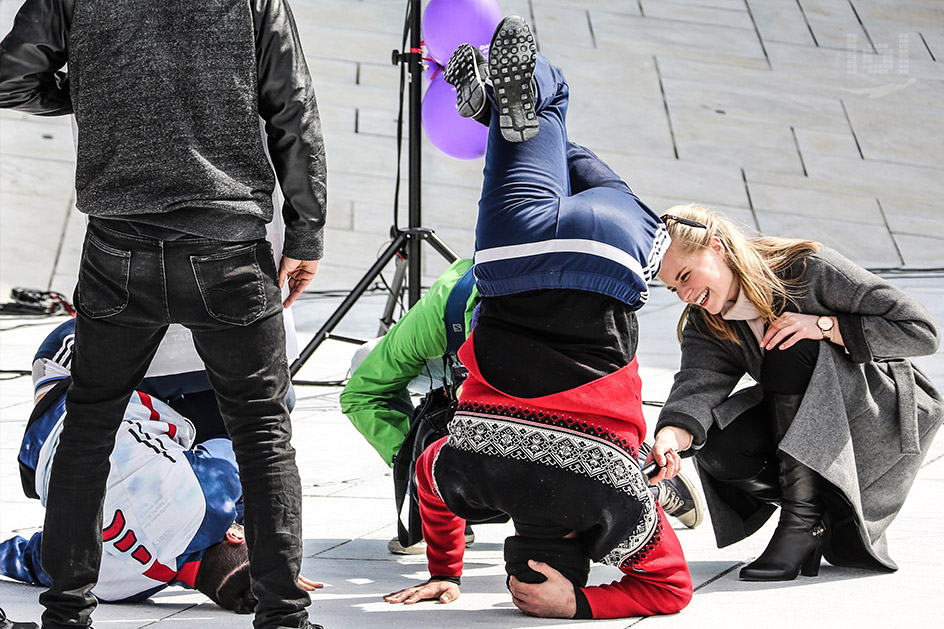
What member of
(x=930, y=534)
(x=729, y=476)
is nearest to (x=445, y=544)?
(x=729, y=476)

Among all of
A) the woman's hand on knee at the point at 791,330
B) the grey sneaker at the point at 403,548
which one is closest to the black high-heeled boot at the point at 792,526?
the woman's hand on knee at the point at 791,330

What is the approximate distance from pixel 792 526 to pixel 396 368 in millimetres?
873

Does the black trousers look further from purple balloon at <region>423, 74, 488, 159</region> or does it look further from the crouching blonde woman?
purple balloon at <region>423, 74, 488, 159</region>

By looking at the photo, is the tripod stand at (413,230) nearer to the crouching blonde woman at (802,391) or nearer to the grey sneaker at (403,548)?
the grey sneaker at (403,548)

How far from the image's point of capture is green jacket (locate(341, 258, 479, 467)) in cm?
225

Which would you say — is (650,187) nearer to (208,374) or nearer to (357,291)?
(357,291)

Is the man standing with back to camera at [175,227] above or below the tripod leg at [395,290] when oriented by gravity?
above

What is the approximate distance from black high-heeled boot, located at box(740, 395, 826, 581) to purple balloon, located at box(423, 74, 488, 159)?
5.19ft

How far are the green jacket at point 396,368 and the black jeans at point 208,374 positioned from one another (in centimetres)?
64

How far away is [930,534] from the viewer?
2.22 m

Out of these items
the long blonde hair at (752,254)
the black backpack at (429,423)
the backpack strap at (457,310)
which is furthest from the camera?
the backpack strap at (457,310)

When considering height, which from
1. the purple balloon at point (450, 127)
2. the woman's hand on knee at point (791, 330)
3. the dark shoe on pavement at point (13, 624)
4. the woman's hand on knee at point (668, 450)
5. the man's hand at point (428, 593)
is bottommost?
the man's hand at point (428, 593)

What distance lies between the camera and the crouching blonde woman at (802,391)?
6.35 feet

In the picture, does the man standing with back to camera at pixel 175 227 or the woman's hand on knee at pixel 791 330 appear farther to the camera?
the woman's hand on knee at pixel 791 330
